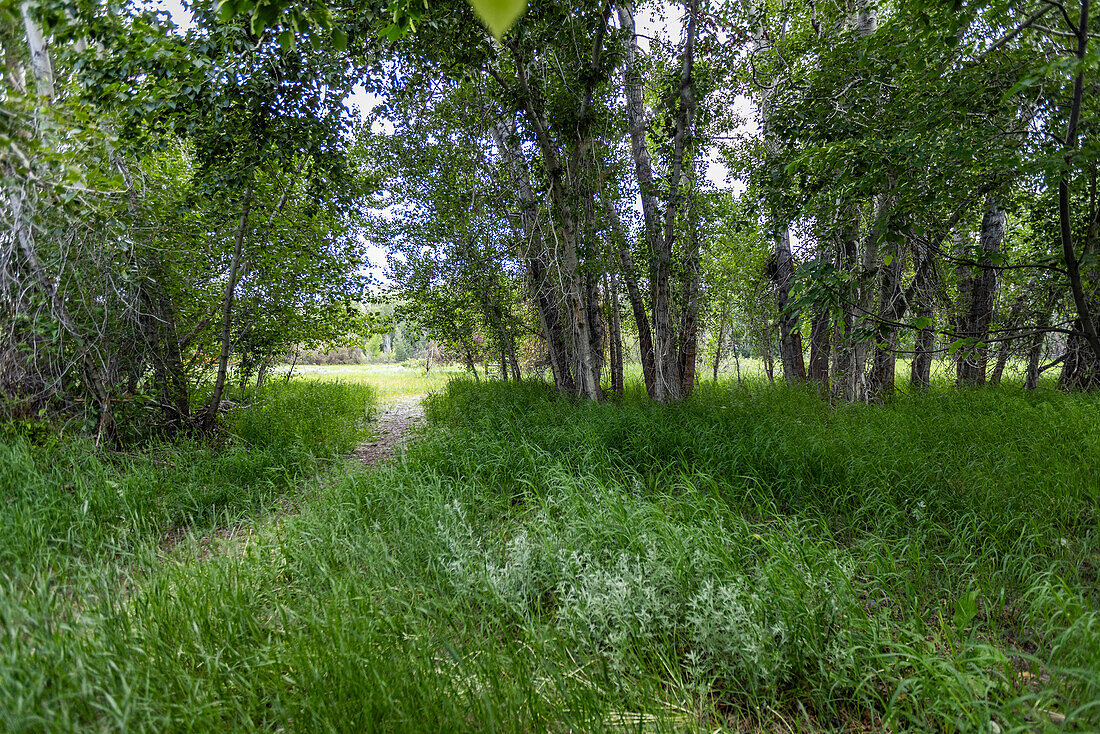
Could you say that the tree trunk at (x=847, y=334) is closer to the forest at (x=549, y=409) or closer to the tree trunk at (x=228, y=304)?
the forest at (x=549, y=409)

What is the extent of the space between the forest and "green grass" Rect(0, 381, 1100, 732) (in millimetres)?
23

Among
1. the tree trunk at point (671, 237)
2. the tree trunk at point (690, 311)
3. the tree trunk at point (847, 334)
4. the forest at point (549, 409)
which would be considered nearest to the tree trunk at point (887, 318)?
the forest at point (549, 409)

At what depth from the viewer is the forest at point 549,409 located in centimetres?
168

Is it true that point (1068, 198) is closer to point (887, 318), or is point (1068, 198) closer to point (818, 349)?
point (887, 318)

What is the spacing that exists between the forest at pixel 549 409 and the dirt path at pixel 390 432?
0.64 feet

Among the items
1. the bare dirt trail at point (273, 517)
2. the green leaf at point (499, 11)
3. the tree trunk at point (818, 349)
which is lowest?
the bare dirt trail at point (273, 517)

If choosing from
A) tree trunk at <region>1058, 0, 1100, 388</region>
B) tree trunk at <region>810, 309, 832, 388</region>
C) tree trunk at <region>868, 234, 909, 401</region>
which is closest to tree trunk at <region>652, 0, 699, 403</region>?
tree trunk at <region>810, 309, 832, 388</region>

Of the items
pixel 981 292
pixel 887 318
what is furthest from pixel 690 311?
pixel 981 292

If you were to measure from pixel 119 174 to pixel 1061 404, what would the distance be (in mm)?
10544

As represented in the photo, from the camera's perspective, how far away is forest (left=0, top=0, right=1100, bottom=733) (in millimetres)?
1676

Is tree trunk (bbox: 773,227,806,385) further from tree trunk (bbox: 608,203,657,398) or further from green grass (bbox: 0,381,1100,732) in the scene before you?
green grass (bbox: 0,381,1100,732)

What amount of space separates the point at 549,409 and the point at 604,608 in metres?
4.09

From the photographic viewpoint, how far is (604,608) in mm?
1942

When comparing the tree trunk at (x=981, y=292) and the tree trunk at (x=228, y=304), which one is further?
the tree trunk at (x=981, y=292)
